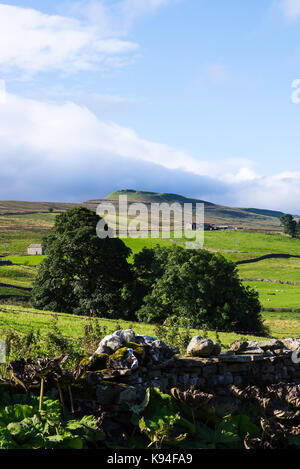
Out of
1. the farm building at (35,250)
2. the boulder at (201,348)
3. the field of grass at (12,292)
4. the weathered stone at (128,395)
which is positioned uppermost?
the farm building at (35,250)

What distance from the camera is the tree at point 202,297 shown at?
1534 inches

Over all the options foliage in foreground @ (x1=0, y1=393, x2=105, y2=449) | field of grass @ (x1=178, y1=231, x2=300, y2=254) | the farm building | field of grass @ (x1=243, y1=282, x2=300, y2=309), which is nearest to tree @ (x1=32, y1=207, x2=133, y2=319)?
field of grass @ (x1=243, y1=282, x2=300, y2=309)

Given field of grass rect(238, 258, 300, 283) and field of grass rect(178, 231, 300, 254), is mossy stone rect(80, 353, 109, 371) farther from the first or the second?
field of grass rect(178, 231, 300, 254)

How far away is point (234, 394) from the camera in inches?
372

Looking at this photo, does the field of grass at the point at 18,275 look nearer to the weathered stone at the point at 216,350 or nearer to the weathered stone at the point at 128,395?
the weathered stone at the point at 216,350

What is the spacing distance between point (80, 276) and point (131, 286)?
4963 mm

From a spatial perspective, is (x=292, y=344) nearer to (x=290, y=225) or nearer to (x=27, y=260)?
(x=27, y=260)

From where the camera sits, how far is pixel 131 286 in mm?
42125

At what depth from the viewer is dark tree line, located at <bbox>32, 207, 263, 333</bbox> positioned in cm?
3956

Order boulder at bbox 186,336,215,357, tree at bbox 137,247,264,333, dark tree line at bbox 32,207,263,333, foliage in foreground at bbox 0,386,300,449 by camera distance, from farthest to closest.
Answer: dark tree line at bbox 32,207,263,333, tree at bbox 137,247,264,333, boulder at bbox 186,336,215,357, foliage in foreground at bbox 0,386,300,449

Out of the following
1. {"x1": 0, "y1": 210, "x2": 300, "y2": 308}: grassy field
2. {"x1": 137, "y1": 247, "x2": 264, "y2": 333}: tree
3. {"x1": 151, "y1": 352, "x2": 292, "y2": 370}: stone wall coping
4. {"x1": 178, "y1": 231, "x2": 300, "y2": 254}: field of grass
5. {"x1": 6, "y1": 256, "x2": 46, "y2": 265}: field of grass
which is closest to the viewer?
{"x1": 151, "y1": 352, "x2": 292, "y2": 370}: stone wall coping

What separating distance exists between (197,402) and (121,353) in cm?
169

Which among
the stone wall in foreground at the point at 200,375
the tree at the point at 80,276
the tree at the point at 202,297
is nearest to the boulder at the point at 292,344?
the stone wall in foreground at the point at 200,375

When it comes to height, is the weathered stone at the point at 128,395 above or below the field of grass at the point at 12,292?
above
